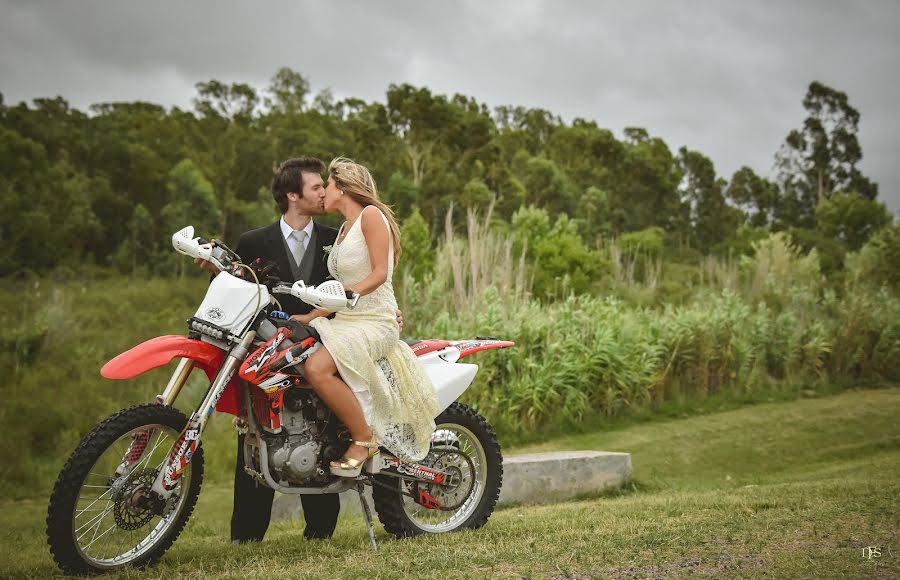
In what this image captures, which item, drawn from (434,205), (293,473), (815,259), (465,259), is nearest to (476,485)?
(293,473)

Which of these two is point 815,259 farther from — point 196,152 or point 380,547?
point 196,152

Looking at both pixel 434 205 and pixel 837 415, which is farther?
pixel 434 205

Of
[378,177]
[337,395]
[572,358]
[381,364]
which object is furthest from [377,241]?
[378,177]

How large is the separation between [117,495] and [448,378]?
1.82 meters

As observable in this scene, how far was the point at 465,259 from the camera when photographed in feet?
44.3

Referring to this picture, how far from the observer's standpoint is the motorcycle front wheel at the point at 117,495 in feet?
12.7

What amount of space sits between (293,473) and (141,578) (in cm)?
83

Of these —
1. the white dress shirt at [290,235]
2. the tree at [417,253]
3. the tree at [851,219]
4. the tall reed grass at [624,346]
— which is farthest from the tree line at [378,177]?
the white dress shirt at [290,235]

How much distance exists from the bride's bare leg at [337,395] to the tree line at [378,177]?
23.8 meters

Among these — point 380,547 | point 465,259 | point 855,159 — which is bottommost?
point 380,547

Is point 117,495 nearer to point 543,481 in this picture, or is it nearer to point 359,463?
point 359,463

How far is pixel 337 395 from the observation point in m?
4.43

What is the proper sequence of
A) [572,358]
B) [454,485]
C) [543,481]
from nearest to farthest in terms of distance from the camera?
[454,485], [543,481], [572,358]

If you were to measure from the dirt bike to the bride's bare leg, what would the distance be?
0.08m
